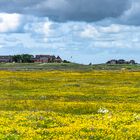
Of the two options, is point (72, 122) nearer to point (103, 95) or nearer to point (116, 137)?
point (116, 137)

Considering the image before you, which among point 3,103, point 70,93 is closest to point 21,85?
point 70,93

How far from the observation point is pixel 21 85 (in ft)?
209

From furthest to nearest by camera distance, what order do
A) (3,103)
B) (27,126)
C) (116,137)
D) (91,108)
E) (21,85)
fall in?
(21,85)
(3,103)
(91,108)
(27,126)
(116,137)

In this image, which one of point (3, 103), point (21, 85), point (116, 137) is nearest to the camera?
point (116, 137)

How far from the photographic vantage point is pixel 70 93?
52.3 m

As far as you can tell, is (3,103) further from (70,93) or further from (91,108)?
(70,93)

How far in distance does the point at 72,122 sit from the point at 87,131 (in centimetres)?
346

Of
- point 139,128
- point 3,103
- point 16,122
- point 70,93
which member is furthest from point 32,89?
point 139,128

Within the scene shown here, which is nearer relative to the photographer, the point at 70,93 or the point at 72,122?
the point at 72,122

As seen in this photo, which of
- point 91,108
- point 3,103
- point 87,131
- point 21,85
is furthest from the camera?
point 21,85

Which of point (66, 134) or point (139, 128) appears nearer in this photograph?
point (66, 134)

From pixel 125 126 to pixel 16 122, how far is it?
597cm

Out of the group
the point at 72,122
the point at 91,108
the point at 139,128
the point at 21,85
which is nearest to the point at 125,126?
the point at 139,128

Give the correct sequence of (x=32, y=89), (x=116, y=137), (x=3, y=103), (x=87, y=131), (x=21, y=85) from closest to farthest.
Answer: (x=116, y=137) → (x=87, y=131) → (x=3, y=103) → (x=32, y=89) → (x=21, y=85)
